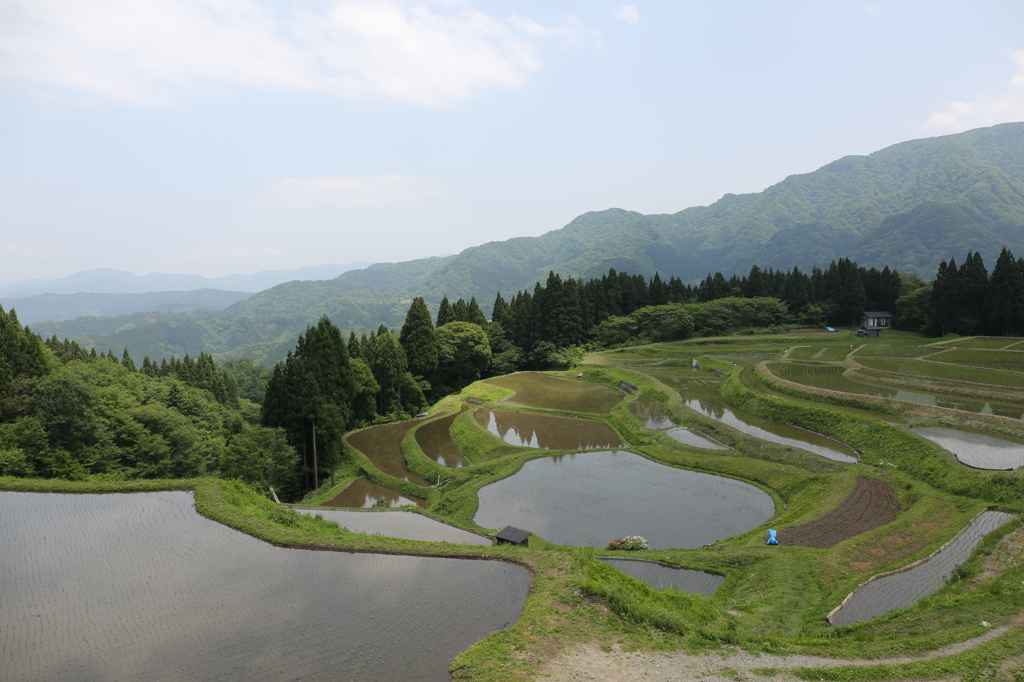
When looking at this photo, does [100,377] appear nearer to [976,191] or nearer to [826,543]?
[826,543]

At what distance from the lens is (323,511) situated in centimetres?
2095

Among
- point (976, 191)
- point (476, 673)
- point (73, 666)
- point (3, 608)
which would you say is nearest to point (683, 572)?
point (476, 673)

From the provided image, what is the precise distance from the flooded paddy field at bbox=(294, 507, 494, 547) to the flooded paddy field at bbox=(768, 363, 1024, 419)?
→ 25.3 meters

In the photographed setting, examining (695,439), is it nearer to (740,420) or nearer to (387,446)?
(740,420)

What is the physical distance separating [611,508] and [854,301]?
63.2 m

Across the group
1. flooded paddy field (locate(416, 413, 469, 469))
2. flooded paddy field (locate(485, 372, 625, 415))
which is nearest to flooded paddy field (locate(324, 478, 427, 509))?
flooded paddy field (locate(416, 413, 469, 469))

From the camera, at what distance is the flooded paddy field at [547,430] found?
30172 mm

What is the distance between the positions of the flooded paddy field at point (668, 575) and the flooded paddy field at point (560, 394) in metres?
21.8

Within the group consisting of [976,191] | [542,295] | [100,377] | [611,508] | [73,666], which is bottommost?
[611,508]

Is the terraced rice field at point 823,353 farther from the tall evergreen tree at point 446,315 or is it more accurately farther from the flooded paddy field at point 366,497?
the tall evergreen tree at point 446,315

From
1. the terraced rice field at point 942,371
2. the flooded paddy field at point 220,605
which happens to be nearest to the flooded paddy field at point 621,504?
the flooded paddy field at point 220,605

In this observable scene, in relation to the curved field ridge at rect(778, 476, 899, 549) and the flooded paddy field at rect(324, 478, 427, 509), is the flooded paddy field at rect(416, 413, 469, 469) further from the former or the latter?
the curved field ridge at rect(778, 476, 899, 549)

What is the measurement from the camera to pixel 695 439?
28266mm

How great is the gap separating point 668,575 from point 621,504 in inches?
252
